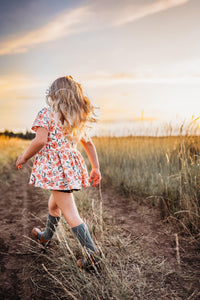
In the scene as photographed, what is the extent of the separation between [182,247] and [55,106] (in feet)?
5.18

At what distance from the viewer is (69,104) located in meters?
1.86

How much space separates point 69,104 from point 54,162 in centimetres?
41

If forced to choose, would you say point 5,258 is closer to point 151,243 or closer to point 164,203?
point 151,243

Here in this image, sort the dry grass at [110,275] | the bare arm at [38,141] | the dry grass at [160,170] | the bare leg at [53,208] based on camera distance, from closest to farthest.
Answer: the dry grass at [110,275]
the bare arm at [38,141]
the bare leg at [53,208]
the dry grass at [160,170]

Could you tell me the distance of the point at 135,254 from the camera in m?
2.03

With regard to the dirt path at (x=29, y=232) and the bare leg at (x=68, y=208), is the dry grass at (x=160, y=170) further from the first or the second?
the bare leg at (x=68, y=208)

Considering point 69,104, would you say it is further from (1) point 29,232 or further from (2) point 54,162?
(1) point 29,232

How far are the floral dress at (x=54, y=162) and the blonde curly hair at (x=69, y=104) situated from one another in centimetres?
5

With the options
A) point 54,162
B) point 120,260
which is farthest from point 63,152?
point 120,260

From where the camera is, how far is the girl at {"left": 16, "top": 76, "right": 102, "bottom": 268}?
1.80 meters

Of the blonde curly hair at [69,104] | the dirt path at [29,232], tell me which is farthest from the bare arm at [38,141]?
the dirt path at [29,232]

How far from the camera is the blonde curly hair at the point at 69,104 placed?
186cm

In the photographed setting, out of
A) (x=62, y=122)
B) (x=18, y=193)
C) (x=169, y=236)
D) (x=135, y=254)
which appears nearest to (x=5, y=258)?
(x=135, y=254)

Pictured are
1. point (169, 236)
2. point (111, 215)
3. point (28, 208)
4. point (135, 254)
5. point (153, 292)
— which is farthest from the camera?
point (28, 208)
